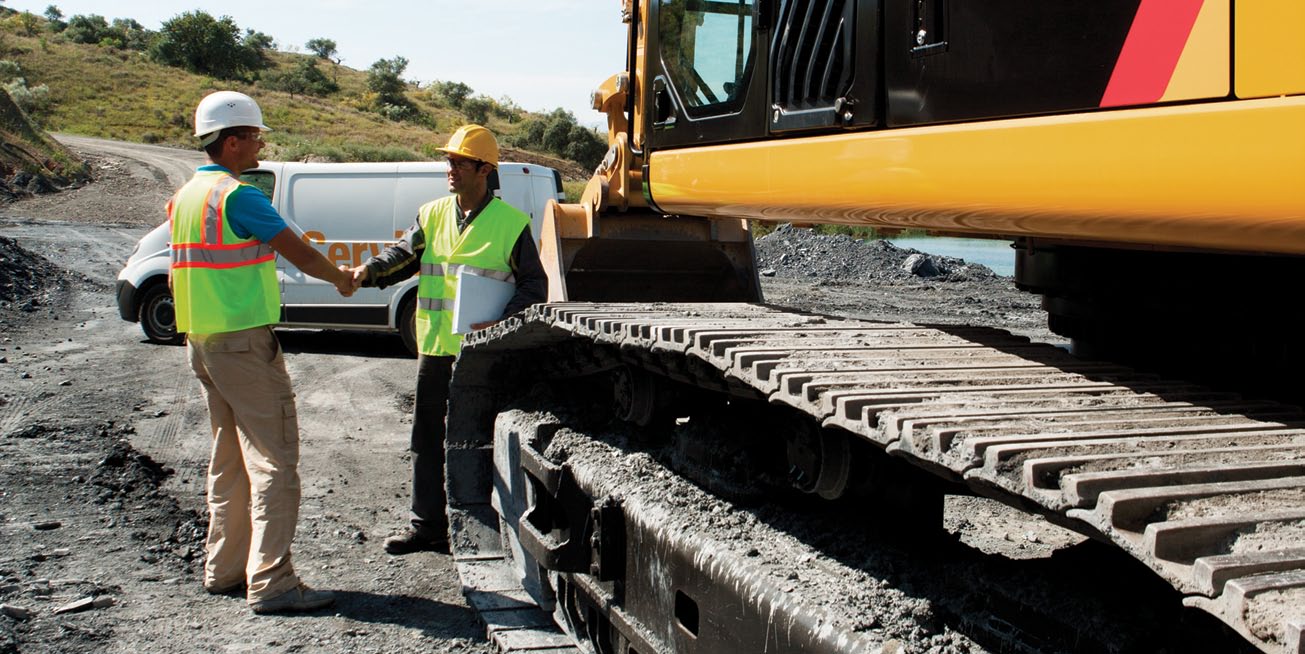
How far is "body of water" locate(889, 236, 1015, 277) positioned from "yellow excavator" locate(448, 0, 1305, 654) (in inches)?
749

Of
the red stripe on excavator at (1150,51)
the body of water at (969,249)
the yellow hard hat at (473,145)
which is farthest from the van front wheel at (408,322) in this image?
the body of water at (969,249)

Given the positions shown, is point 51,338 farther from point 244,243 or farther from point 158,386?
point 244,243

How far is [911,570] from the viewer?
282 centimetres

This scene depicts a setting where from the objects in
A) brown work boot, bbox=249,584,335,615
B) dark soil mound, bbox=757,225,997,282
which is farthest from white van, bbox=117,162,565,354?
dark soil mound, bbox=757,225,997,282

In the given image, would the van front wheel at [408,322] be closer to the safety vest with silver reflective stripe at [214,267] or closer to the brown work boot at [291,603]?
the safety vest with silver reflective stripe at [214,267]

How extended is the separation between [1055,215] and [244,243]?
3496 millimetres

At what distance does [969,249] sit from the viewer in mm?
25234

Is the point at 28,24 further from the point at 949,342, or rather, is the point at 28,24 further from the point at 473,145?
the point at 949,342

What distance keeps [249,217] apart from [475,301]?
1.00 m

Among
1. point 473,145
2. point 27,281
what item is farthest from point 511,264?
point 27,281

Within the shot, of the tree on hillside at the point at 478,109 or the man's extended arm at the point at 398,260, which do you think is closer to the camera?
the man's extended arm at the point at 398,260

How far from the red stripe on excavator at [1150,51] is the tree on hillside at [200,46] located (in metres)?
75.1

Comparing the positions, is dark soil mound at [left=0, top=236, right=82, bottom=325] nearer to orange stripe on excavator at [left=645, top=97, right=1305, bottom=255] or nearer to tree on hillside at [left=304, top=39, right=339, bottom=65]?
orange stripe on excavator at [left=645, top=97, right=1305, bottom=255]

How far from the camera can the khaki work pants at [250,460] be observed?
15.6 ft
